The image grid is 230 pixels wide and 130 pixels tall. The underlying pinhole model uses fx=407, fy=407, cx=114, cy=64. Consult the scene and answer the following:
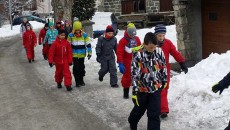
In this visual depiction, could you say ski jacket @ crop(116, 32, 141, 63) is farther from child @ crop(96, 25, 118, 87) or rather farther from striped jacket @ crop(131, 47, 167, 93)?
striped jacket @ crop(131, 47, 167, 93)

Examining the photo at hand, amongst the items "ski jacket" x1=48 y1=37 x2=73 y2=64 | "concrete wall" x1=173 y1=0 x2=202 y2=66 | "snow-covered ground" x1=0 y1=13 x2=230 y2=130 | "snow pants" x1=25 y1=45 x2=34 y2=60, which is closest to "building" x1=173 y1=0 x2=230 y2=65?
"concrete wall" x1=173 y1=0 x2=202 y2=66

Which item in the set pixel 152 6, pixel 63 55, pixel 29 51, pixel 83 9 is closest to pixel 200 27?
pixel 63 55

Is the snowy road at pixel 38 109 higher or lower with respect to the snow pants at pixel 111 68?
lower

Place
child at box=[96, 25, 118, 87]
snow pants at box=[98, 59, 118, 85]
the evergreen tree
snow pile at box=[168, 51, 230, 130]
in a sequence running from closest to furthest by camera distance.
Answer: snow pile at box=[168, 51, 230, 130] → child at box=[96, 25, 118, 87] → snow pants at box=[98, 59, 118, 85] → the evergreen tree

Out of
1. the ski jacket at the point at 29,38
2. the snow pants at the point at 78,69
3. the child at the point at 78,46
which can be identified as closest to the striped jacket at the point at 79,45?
the child at the point at 78,46

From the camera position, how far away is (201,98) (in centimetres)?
770

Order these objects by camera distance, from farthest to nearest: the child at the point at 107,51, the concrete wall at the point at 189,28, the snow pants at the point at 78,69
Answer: the concrete wall at the point at 189,28
the snow pants at the point at 78,69
the child at the point at 107,51

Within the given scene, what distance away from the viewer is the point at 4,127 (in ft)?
24.1

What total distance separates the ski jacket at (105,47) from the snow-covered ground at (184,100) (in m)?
0.80

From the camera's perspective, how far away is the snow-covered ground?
6.95 meters

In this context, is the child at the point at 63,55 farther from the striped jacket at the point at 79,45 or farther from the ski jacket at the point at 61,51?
the striped jacket at the point at 79,45

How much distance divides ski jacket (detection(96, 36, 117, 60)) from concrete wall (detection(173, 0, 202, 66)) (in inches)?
Result: 160

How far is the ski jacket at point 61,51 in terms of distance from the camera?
10.1 meters

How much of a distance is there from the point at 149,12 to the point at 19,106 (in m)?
22.7
